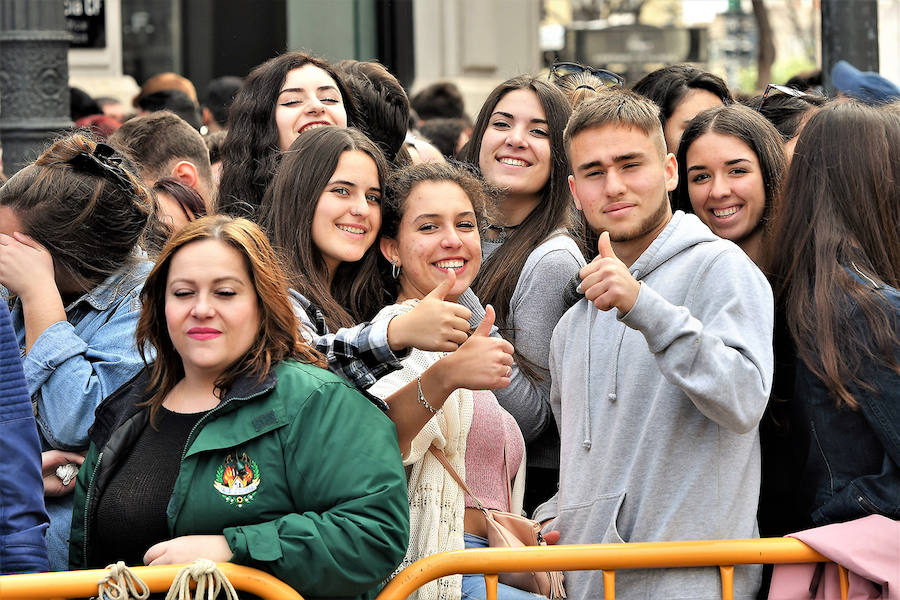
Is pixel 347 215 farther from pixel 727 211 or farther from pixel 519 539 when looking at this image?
pixel 727 211

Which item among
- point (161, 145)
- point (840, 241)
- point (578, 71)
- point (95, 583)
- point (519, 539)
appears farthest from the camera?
point (161, 145)

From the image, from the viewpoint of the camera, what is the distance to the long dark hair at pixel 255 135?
5.18m

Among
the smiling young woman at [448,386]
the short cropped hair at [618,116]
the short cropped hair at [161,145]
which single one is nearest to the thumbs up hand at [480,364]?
the smiling young woman at [448,386]

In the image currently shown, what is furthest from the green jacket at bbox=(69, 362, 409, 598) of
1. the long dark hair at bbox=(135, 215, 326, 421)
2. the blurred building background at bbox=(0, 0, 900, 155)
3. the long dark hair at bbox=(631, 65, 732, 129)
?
the blurred building background at bbox=(0, 0, 900, 155)

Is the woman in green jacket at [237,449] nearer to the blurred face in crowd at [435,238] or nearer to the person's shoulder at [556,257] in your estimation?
the blurred face in crowd at [435,238]

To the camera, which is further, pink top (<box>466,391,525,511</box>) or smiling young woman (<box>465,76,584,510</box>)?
smiling young woman (<box>465,76,584,510</box>)

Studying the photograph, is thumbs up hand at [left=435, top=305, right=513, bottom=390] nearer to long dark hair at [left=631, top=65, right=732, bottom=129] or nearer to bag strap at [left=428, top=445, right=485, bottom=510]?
bag strap at [left=428, top=445, right=485, bottom=510]

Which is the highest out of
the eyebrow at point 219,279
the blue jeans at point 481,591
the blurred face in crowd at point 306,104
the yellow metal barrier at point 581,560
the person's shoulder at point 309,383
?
the blurred face in crowd at point 306,104

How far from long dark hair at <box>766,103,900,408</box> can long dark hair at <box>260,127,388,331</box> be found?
1.41 m

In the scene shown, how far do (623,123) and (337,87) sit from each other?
5.91 feet

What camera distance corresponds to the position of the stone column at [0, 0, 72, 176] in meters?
6.07

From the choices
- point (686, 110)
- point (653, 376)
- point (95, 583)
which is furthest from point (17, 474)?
point (686, 110)

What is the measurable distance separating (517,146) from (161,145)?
2016 millimetres

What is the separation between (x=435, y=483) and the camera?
395 cm
